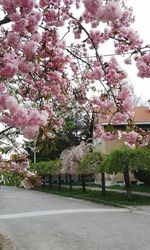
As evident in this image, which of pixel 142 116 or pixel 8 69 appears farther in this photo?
pixel 142 116

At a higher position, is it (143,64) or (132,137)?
(143,64)

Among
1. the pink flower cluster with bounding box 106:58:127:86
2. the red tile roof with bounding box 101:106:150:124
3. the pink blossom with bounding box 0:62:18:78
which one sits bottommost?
the pink blossom with bounding box 0:62:18:78

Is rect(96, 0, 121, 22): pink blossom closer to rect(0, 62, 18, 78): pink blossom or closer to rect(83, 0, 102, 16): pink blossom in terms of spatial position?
rect(83, 0, 102, 16): pink blossom

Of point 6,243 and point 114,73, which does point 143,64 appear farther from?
point 6,243

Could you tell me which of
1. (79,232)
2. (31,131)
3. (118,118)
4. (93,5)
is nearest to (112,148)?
(79,232)

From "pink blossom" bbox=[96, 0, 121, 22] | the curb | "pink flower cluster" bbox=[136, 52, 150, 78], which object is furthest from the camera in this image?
the curb

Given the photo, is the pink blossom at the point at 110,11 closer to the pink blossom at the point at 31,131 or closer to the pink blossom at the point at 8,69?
the pink blossom at the point at 8,69

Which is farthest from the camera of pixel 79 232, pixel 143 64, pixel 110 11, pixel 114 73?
pixel 79 232

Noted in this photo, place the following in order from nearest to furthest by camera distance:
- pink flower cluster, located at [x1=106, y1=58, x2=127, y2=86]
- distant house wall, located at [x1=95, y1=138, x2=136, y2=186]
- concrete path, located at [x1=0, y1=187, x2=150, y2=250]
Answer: pink flower cluster, located at [x1=106, y1=58, x2=127, y2=86] → concrete path, located at [x1=0, y1=187, x2=150, y2=250] → distant house wall, located at [x1=95, y1=138, x2=136, y2=186]

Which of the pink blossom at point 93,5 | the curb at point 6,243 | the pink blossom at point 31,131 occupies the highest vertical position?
the pink blossom at point 93,5

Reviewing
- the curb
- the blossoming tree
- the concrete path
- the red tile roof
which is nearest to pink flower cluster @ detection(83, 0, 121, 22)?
the blossoming tree

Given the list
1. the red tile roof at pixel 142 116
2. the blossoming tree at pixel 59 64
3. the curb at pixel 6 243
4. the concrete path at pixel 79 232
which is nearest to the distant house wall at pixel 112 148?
the red tile roof at pixel 142 116

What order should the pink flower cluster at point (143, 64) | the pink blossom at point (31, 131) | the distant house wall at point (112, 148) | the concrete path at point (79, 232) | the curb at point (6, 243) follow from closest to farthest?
the pink blossom at point (31, 131) → the pink flower cluster at point (143, 64) → the concrete path at point (79, 232) → the curb at point (6, 243) → the distant house wall at point (112, 148)

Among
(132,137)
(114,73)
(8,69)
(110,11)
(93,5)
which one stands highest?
(114,73)
